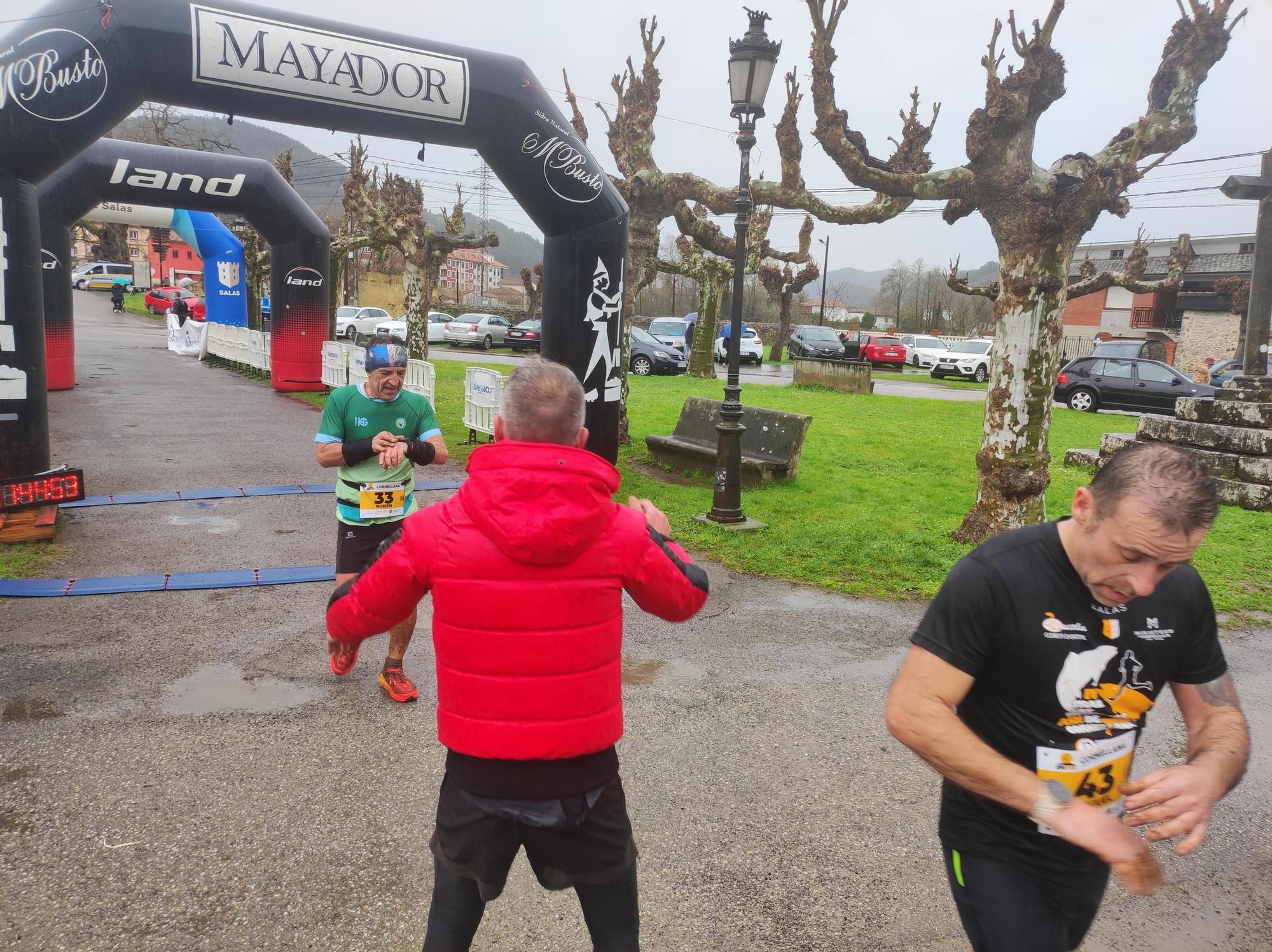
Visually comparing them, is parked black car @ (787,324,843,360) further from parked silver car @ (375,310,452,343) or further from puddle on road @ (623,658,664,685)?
puddle on road @ (623,658,664,685)

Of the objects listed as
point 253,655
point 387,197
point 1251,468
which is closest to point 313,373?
point 387,197

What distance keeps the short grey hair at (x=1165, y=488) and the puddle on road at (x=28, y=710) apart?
188 inches

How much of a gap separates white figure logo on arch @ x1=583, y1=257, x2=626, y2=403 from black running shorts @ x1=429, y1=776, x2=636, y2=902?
7.43 meters

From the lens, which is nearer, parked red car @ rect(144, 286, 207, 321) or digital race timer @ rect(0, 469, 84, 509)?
digital race timer @ rect(0, 469, 84, 509)

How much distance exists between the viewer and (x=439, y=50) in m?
8.33

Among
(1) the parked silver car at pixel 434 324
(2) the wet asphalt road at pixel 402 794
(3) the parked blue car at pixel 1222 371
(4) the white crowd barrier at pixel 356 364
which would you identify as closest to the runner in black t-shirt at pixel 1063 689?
(2) the wet asphalt road at pixel 402 794

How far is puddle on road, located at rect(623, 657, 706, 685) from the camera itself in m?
5.18

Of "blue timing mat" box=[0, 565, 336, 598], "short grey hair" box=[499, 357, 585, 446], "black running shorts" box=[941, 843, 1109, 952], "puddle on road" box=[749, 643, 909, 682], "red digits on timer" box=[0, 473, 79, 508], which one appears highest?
"short grey hair" box=[499, 357, 585, 446]

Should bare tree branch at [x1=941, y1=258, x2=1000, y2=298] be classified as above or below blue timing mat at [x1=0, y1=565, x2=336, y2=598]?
above

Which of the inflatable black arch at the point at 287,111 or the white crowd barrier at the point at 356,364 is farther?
the white crowd barrier at the point at 356,364

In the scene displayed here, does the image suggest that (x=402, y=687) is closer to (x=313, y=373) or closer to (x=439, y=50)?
(x=439, y=50)

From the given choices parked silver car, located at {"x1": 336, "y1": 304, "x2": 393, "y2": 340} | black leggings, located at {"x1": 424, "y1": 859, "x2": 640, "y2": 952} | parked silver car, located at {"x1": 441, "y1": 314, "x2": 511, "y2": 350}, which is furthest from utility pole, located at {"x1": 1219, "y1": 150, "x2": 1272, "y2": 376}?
parked silver car, located at {"x1": 336, "y1": 304, "x2": 393, "y2": 340}

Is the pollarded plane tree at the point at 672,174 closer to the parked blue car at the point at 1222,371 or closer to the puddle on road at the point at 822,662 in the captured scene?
the puddle on road at the point at 822,662

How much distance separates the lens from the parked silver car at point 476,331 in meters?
36.7
